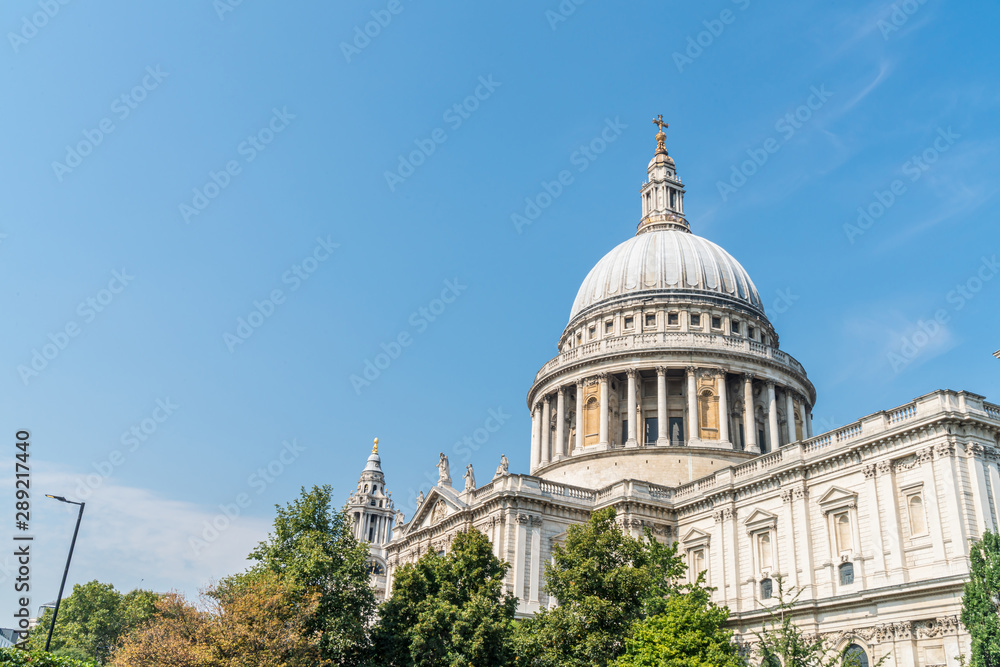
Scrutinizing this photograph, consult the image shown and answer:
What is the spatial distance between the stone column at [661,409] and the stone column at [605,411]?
11.3ft

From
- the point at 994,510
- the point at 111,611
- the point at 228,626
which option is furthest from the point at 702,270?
the point at 111,611

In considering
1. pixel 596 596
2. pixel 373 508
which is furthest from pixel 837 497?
pixel 373 508

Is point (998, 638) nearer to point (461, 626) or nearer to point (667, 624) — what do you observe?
point (667, 624)

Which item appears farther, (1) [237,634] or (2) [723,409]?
(2) [723,409]

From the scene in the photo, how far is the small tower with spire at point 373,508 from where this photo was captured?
121m

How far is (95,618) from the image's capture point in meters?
73.1

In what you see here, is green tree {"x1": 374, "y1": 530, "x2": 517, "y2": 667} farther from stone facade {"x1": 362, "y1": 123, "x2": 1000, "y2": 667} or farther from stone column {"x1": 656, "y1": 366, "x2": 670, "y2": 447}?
stone column {"x1": 656, "y1": 366, "x2": 670, "y2": 447}

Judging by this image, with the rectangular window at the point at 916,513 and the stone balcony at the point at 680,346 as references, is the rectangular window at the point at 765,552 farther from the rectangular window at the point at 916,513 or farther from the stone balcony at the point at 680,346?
the stone balcony at the point at 680,346

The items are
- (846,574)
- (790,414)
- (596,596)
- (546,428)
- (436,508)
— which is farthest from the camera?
(546,428)

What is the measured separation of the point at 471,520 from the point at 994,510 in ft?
89.3

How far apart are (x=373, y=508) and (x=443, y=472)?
69398 millimetres

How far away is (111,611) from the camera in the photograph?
74.8 meters

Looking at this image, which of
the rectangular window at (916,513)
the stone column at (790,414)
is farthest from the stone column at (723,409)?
the rectangular window at (916,513)

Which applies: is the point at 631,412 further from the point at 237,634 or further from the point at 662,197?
the point at 237,634
